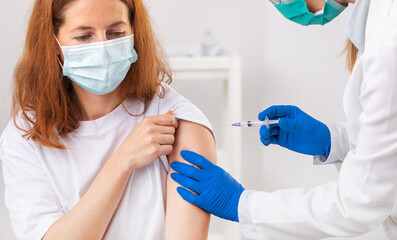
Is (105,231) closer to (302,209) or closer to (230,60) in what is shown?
(302,209)

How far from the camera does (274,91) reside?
369cm

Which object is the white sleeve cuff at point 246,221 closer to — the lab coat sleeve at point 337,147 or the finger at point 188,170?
the finger at point 188,170

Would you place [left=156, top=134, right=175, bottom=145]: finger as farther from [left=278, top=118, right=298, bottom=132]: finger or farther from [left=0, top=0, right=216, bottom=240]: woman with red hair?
[left=278, top=118, right=298, bottom=132]: finger

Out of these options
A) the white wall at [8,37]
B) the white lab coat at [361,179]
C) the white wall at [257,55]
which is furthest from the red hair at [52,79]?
the white wall at [8,37]

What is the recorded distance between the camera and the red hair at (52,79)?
4.71ft

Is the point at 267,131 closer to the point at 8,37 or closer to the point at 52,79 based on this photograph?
the point at 52,79

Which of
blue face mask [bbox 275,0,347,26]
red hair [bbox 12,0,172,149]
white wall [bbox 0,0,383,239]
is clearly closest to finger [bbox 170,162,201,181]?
red hair [bbox 12,0,172,149]

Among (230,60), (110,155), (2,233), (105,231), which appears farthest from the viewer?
(2,233)

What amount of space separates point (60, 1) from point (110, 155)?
51 centimetres

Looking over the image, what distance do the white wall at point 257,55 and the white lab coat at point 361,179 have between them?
5.80ft

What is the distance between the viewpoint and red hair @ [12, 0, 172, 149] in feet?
4.71

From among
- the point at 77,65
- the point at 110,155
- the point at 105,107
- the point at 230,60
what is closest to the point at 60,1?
the point at 77,65

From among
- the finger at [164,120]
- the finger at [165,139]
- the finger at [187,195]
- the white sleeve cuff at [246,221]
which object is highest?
the finger at [164,120]

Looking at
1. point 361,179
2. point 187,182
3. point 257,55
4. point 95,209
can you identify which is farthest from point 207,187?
point 257,55
